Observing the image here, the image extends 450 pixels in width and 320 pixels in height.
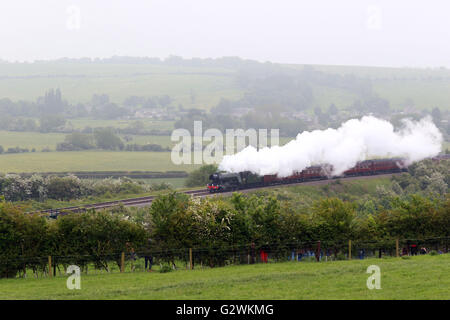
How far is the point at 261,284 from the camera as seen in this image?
2634 centimetres

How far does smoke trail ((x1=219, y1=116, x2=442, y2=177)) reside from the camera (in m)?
74.8

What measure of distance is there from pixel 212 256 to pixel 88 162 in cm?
10751

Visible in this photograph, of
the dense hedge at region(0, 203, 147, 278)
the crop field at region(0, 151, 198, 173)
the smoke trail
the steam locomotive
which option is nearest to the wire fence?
the dense hedge at region(0, 203, 147, 278)

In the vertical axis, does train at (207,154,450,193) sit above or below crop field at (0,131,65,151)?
above

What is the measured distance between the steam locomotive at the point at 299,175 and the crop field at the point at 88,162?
53.1 m

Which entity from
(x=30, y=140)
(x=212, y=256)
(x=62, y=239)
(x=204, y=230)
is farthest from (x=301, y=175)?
(x=30, y=140)

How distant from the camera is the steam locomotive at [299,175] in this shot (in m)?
72.1

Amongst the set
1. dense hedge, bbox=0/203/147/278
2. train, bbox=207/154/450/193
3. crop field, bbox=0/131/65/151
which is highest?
dense hedge, bbox=0/203/147/278

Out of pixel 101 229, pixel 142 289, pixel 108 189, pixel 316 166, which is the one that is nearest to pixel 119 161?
pixel 108 189

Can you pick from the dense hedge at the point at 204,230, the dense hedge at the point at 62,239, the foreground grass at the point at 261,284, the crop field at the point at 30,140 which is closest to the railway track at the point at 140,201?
the dense hedge at the point at 204,230

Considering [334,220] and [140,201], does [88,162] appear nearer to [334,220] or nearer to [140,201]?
[140,201]

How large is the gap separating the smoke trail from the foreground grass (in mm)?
41939

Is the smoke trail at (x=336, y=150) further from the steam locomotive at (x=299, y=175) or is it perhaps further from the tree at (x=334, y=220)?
the tree at (x=334, y=220)

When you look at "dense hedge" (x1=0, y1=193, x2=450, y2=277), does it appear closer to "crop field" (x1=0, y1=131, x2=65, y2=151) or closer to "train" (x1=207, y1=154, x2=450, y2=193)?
"train" (x1=207, y1=154, x2=450, y2=193)
